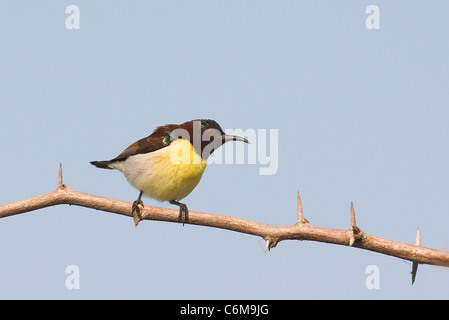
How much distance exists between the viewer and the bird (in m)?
8.71

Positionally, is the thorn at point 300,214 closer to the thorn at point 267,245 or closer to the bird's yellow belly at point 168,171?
the thorn at point 267,245

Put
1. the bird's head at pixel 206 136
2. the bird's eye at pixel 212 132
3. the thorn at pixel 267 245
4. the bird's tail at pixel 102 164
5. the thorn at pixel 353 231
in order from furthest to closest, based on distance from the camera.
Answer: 1. the bird's tail at pixel 102 164
2. the bird's eye at pixel 212 132
3. the bird's head at pixel 206 136
4. the thorn at pixel 267 245
5. the thorn at pixel 353 231

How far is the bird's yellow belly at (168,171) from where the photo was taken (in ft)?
28.6

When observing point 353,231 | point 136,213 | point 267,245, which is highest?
point 136,213

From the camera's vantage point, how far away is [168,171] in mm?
8688

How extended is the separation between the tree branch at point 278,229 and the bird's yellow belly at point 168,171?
1844 millimetres

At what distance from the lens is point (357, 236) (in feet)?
20.1

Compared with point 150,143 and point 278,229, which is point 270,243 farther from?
point 150,143

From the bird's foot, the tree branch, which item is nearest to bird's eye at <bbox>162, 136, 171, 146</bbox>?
the bird's foot

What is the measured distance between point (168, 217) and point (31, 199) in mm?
1504

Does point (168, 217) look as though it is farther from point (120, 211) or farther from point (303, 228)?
point (303, 228)

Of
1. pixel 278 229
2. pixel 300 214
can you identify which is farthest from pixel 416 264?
pixel 278 229

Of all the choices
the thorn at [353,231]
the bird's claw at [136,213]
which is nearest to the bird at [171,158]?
the bird's claw at [136,213]

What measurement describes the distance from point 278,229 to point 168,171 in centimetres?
273
